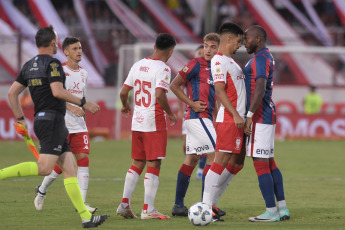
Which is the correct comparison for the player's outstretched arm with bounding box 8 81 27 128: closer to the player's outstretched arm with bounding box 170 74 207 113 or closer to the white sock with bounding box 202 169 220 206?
the player's outstretched arm with bounding box 170 74 207 113

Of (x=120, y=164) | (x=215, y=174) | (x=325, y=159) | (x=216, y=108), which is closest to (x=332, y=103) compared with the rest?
(x=325, y=159)

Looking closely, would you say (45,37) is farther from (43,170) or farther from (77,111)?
(77,111)

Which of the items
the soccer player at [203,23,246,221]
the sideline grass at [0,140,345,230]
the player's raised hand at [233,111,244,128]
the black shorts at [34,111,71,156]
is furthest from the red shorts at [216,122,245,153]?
the black shorts at [34,111,71,156]

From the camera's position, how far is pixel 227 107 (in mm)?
7926

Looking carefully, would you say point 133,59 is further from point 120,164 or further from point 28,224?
point 28,224

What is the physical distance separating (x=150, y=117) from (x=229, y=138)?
1.12 m

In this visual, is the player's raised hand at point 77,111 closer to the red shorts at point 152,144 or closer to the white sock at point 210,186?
the red shorts at point 152,144

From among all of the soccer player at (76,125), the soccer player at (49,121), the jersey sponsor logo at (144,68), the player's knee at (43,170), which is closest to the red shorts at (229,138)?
the jersey sponsor logo at (144,68)

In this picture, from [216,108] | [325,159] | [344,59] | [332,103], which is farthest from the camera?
[344,59]

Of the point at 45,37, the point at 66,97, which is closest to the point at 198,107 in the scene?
the point at 66,97

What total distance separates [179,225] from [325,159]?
1030 centimetres

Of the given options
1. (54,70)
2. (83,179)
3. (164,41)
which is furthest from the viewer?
(83,179)

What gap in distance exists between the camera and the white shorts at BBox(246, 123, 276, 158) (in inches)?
321

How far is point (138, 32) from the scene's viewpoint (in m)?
33.9
